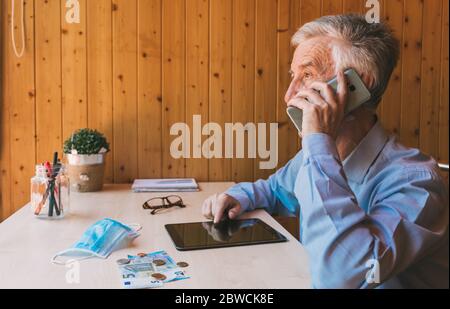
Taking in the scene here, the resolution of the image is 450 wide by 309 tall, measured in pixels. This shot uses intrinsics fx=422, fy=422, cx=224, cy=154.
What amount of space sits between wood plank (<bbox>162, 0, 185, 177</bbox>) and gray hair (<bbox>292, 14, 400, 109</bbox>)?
94 centimetres

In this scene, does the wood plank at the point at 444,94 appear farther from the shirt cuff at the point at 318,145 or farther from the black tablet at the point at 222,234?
the shirt cuff at the point at 318,145

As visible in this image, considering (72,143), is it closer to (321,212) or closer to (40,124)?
(40,124)

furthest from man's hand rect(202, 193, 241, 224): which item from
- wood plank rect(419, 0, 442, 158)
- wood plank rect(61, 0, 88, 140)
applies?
wood plank rect(419, 0, 442, 158)

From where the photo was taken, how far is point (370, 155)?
2.94 ft

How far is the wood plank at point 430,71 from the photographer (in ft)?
6.54

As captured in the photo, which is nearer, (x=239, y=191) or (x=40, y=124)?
(x=239, y=191)

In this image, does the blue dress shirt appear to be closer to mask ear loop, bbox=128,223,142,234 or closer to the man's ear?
the man's ear

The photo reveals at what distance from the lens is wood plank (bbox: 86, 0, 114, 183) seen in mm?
1754

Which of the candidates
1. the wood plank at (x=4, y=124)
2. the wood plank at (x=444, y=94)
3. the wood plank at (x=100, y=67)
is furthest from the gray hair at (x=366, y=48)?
the wood plank at (x=4, y=124)

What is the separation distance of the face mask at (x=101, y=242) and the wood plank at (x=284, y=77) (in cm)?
101
